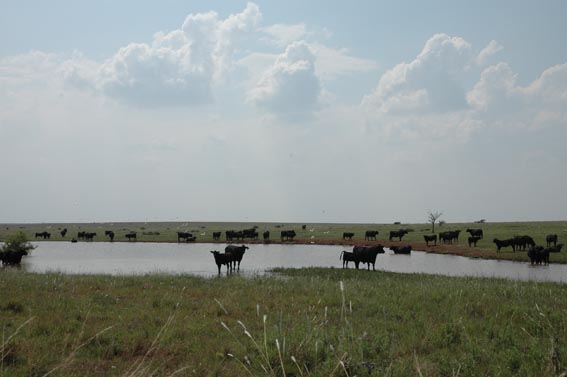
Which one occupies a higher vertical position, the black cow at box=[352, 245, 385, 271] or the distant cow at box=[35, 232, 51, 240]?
the black cow at box=[352, 245, 385, 271]

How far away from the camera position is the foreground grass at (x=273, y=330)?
683cm

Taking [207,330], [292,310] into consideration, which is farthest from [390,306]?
[207,330]

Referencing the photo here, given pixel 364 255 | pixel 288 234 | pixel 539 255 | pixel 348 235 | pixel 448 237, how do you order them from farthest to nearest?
1. pixel 288 234
2. pixel 348 235
3. pixel 448 237
4. pixel 539 255
5. pixel 364 255

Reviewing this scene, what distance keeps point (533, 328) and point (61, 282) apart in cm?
1482

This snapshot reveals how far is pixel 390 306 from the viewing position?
12344 mm

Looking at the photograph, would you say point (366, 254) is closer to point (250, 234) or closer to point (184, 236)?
point (250, 234)

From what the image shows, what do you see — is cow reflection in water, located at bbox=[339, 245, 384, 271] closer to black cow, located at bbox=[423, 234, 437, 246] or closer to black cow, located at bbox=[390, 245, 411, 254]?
black cow, located at bbox=[390, 245, 411, 254]

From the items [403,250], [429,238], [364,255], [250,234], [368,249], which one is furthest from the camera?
[250,234]

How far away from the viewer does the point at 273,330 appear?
8.75 meters

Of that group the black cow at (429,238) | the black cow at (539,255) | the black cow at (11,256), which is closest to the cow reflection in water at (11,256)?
the black cow at (11,256)

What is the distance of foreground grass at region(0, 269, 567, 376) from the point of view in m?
6.83

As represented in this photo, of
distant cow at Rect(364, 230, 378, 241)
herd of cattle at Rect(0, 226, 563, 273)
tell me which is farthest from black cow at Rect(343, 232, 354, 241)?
distant cow at Rect(364, 230, 378, 241)

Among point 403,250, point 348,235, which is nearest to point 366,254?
point 403,250

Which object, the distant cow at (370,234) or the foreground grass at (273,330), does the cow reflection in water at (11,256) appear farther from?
the distant cow at (370,234)
